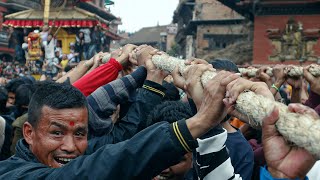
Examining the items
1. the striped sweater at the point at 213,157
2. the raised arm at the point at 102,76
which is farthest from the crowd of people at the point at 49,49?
the striped sweater at the point at 213,157

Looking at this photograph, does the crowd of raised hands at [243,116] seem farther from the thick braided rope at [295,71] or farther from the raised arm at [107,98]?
the thick braided rope at [295,71]

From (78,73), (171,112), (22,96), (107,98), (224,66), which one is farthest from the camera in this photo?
(22,96)

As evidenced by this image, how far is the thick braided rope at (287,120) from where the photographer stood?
4.12 feet

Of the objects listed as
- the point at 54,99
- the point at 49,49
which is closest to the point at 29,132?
the point at 54,99

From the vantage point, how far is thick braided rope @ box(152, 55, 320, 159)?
125 cm

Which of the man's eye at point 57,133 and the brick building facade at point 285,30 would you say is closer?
the man's eye at point 57,133

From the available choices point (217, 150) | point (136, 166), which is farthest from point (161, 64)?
point (136, 166)

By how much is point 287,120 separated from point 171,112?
1.37 meters

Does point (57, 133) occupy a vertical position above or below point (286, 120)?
below

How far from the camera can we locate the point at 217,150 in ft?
6.86

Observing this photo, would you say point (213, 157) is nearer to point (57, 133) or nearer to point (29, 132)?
point (57, 133)

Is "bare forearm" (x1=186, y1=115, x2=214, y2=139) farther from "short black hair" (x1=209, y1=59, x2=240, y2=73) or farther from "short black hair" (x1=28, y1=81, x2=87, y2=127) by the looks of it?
"short black hair" (x1=209, y1=59, x2=240, y2=73)

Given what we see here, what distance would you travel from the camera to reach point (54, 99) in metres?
2.24

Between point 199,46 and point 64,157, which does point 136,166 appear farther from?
point 199,46
